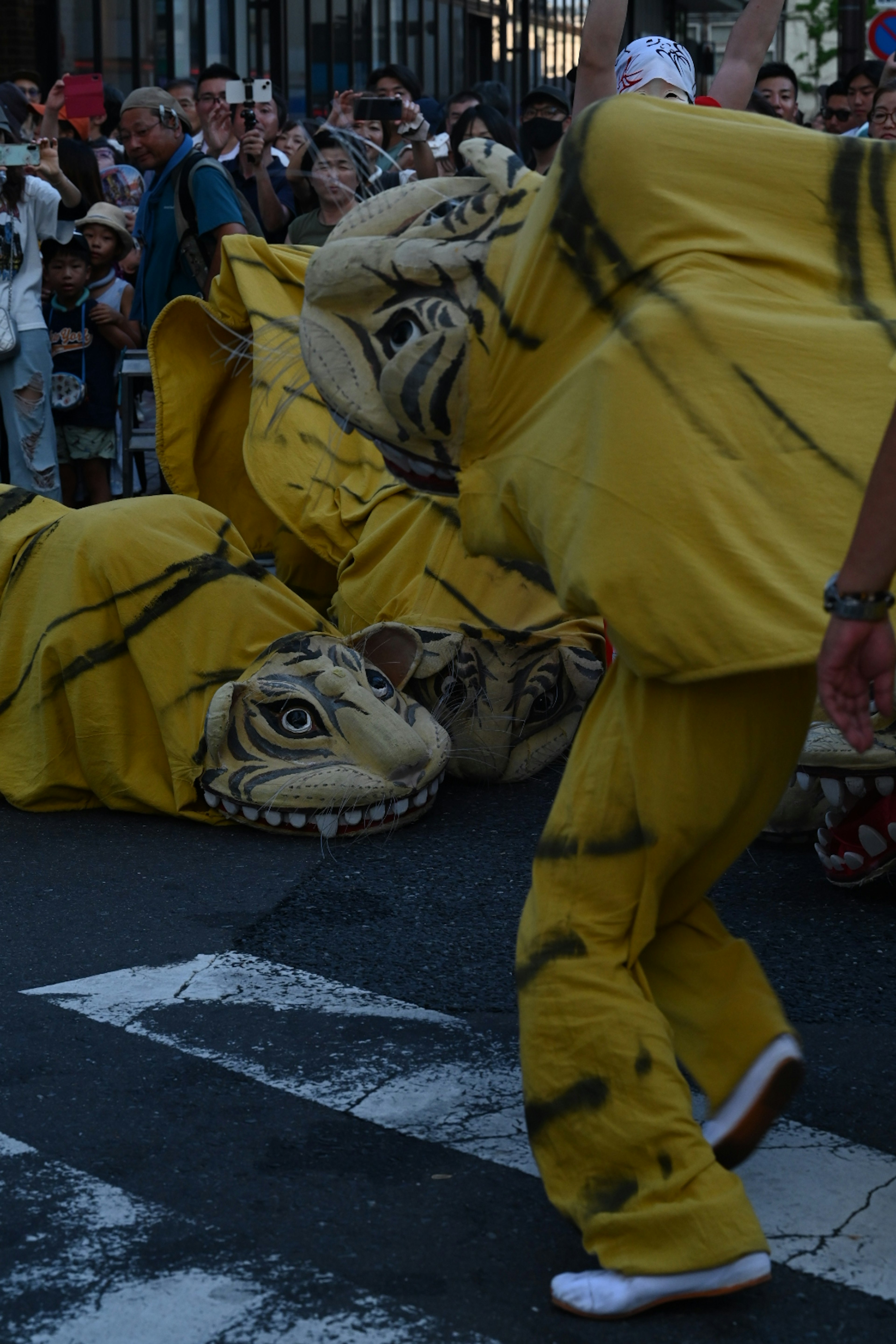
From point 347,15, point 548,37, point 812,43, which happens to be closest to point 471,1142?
point 347,15

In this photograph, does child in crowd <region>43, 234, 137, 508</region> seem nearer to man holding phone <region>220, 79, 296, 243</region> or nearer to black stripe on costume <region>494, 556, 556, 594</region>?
man holding phone <region>220, 79, 296, 243</region>

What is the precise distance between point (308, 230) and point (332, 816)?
139 inches

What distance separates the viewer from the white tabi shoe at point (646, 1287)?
2129 mm

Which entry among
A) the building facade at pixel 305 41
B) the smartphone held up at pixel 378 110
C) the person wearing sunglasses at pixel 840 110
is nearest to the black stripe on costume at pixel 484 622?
the smartphone held up at pixel 378 110

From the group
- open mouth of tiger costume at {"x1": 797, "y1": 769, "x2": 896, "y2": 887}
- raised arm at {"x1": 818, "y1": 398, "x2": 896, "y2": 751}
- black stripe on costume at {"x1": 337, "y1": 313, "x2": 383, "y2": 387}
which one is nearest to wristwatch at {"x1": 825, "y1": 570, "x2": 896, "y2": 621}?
raised arm at {"x1": 818, "y1": 398, "x2": 896, "y2": 751}

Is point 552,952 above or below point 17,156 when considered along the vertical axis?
below

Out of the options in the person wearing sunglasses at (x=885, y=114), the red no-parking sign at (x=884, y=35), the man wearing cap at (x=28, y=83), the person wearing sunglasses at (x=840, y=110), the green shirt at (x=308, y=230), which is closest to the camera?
the person wearing sunglasses at (x=885, y=114)

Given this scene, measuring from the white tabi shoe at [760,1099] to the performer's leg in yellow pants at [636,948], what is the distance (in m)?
0.02

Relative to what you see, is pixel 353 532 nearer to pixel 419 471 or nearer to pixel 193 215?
pixel 193 215

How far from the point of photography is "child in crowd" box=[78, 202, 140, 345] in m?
8.02

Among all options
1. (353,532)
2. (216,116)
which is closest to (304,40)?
(216,116)

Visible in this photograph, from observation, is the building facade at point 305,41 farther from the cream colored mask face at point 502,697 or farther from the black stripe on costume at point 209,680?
the black stripe on costume at point 209,680

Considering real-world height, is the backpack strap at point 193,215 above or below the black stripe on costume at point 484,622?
above

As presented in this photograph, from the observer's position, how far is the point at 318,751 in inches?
179
